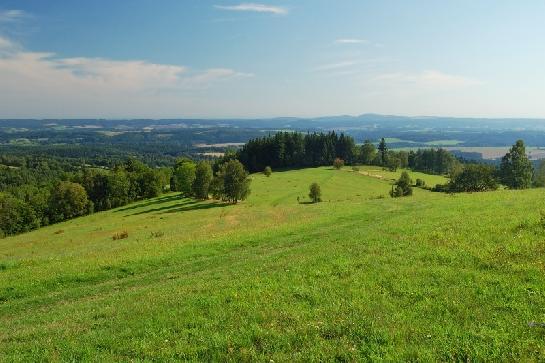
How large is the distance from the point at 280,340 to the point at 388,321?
3.13 m

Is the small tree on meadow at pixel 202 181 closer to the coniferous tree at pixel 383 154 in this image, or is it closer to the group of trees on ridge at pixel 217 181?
the group of trees on ridge at pixel 217 181

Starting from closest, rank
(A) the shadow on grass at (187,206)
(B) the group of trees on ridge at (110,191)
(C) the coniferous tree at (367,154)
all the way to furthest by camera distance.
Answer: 1. (A) the shadow on grass at (187,206)
2. (B) the group of trees on ridge at (110,191)
3. (C) the coniferous tree at (367,154)

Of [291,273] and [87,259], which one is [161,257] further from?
[291,273]

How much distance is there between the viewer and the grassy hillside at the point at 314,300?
1038 centimetres

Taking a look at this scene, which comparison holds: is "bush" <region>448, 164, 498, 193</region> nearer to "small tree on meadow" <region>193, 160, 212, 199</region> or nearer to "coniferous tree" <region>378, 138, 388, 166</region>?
"small tree on meadow" <region>193, 160, 212, 199</region>

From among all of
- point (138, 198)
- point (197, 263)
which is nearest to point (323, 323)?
point (197, 263)

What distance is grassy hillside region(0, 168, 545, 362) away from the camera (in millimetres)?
10383

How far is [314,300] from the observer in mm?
13484

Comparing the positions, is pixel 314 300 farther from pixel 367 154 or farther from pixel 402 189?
pixel 367 154

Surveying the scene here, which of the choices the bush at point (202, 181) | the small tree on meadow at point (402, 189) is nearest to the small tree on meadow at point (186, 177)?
the bush at point (202, 181)

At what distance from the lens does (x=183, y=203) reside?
300ft

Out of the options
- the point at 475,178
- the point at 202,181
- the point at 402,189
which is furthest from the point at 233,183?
the point at 475,178

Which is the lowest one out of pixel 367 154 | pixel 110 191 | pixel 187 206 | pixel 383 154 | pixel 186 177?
pixel 110 191

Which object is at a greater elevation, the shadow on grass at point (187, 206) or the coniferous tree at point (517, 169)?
the coniferous tree at point (517, 169)
